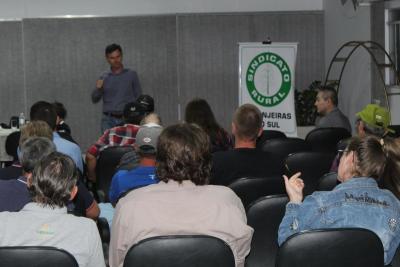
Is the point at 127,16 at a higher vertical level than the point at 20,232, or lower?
higher

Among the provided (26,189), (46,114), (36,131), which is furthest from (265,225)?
(46,114)

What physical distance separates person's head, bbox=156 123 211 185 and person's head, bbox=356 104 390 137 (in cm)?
245

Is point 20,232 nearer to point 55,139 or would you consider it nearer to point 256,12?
point 55,139

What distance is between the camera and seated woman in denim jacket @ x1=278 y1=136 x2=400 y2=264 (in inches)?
126

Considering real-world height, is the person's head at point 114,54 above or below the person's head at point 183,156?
above

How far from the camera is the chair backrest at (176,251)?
2.90 metres

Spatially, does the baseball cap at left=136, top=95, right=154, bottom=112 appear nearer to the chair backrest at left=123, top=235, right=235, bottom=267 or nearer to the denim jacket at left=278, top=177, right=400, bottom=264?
the denim jacket at left=278, top=177, right=400, bottom=264

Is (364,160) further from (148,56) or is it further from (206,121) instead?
(148,56)

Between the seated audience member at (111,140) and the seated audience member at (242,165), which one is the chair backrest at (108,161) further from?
the seated audience member at (242,165)

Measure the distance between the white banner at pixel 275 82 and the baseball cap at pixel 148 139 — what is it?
440 centimetres

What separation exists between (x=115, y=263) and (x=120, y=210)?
9.1 inches

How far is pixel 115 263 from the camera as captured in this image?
10.8ft

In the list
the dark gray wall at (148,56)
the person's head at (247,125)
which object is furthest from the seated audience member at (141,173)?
the dark gray wall at (148,56)

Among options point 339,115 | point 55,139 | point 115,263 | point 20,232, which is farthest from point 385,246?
point 339,115
